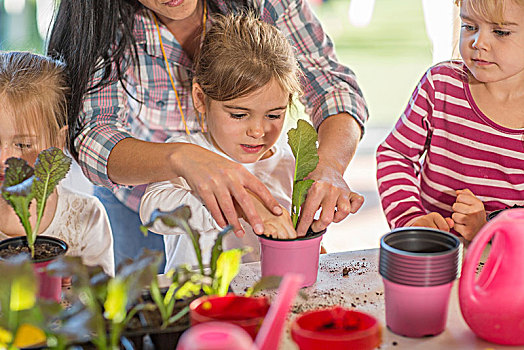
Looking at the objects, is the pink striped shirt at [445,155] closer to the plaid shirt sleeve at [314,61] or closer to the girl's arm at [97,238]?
the plaid shirt sleeve at [314,61]

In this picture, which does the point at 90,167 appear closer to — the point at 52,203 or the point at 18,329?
the point at 52,203

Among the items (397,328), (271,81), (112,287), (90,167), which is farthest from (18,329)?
(271,81)

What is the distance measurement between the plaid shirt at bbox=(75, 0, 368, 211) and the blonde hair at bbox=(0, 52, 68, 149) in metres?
0.14

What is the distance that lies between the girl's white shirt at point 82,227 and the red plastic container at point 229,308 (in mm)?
614

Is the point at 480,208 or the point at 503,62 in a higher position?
the point at 503,62

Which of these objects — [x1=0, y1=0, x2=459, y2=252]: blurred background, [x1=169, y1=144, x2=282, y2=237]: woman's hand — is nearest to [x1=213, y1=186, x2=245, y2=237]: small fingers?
[x1=169, y1=144, x2=282, y2=237]: woman's hand

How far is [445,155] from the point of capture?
156cm

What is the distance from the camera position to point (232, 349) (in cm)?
64

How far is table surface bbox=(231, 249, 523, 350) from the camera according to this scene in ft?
3.05

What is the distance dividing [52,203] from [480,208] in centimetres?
94

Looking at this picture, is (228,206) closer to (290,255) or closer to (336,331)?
(290,255)

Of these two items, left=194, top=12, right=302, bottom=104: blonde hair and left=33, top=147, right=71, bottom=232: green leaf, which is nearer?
left=33, top=147, right=71, bottom=232: green leaf

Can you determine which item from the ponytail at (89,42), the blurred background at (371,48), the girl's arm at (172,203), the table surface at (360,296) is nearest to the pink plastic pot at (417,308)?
the table surface at (360,296)

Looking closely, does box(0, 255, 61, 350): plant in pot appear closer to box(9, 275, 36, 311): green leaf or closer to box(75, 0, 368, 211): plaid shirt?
box(9, 275, 36, 311): green leaf
